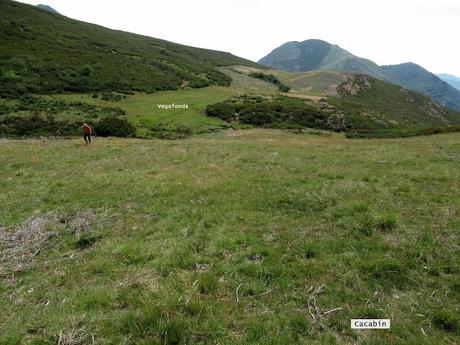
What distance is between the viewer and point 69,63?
2625 inches

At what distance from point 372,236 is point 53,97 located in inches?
2086

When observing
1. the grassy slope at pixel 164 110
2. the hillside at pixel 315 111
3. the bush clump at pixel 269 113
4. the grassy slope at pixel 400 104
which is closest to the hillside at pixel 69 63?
the grassy slope at pixel 164 110

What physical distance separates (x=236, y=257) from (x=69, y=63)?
6963 cm

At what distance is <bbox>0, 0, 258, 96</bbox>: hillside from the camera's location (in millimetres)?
56562

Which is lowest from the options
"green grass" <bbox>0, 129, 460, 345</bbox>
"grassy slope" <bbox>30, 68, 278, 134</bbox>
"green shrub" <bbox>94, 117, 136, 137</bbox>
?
"green shrub" <bbox>94, 117, 136, 137</bbox>

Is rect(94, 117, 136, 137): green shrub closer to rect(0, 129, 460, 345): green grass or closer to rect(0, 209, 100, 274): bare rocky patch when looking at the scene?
rect(0, 129, 460, 345): green grass

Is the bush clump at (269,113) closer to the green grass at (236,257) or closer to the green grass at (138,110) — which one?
the green grass at (138,110)

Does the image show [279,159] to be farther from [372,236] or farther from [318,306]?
[318,306]

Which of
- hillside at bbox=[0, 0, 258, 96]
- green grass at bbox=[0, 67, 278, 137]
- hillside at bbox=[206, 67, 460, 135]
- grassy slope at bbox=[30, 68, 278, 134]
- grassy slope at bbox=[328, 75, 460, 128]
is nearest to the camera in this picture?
green grass at bbox=[0, 67, 278, 137]

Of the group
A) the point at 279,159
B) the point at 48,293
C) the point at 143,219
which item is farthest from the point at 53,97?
the point at 48,293

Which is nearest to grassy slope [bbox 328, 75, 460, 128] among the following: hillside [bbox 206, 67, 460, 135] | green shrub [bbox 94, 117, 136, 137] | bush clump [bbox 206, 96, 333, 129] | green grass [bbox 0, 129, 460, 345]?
hillside [bbox 206, 67, 460, 135]

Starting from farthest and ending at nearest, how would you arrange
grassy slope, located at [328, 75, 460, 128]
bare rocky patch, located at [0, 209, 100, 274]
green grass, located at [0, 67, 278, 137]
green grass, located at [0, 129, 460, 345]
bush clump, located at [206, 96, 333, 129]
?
1. grassy slope, located at [328, 75, 460, 128]
2. bush clump, located at [206, 96, 333, 129]
3. green grass, located at [0, 67, 278, 137]
4. bare rocky patch, located at [0, 209, 100, 274]
5. green grass, located at [0, 129, 460, 345]

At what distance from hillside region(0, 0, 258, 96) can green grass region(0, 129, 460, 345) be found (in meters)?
44.9

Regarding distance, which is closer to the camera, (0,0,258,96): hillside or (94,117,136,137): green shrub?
(94,117,136,137): green shrub
